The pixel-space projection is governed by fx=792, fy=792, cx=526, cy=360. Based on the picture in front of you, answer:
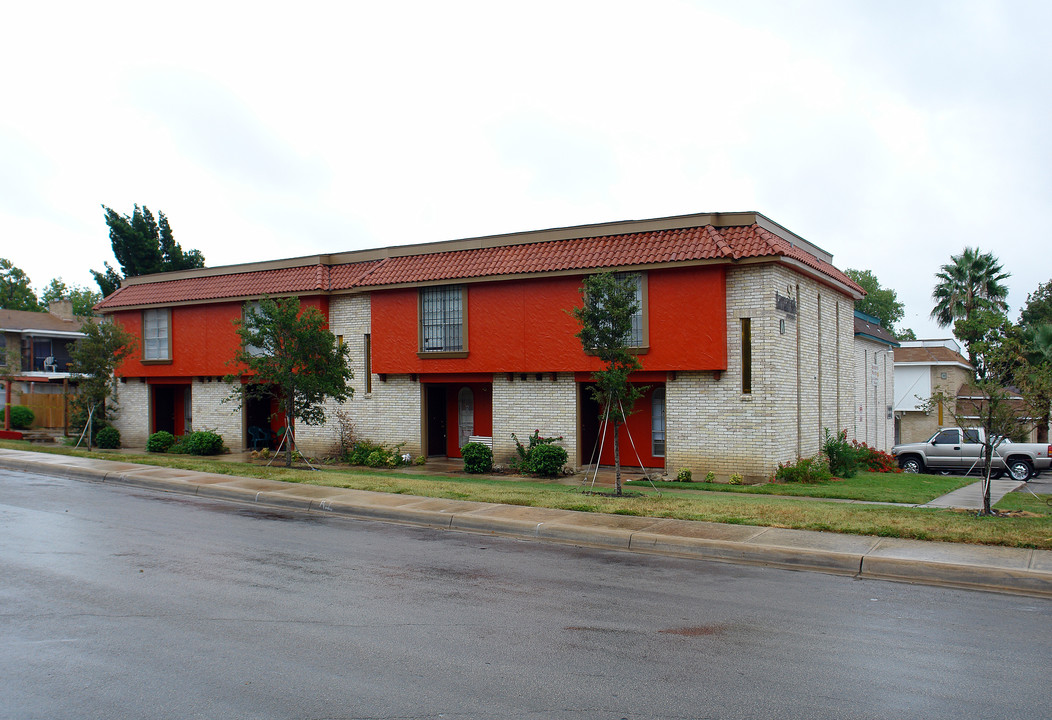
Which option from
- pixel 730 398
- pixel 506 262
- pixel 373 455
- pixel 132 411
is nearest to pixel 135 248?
pixel 132 411

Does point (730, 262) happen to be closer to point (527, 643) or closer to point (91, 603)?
point (527, 643)

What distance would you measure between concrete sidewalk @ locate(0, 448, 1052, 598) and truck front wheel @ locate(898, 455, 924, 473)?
1554 cm

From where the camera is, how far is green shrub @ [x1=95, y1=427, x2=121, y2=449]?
2808 cm

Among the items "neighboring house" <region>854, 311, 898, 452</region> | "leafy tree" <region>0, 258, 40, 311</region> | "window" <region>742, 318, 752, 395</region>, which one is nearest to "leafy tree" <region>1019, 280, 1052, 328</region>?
"neighboring house" <region>854, 311, 898, 452</region>

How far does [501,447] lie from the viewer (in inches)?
857

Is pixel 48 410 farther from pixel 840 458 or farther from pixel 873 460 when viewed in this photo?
pixel 873 460

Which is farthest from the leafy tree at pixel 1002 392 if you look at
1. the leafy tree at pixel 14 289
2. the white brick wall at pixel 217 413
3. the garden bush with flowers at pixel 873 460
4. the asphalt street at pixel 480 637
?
the leafy tree at pixel 14 289

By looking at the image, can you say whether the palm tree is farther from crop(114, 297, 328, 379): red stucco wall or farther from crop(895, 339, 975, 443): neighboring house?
crop(114, 297, 328, 379): red stucco wall

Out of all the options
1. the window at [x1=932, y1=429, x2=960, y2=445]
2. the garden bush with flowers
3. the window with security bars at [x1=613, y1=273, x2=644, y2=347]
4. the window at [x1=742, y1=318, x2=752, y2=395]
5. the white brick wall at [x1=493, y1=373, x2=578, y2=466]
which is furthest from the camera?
the window at [x1=932, y1=429, x2=960, y2=445]

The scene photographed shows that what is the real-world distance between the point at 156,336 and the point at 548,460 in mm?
16605

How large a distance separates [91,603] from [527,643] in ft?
14.3

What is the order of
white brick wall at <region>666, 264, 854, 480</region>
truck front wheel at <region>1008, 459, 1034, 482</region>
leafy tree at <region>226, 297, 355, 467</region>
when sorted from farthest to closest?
truck front wheel at <region>1008, 459, 1034, 482</region> < leafy tree at <region>226, 297, 355, 467</region> < white brick wall at <region>666, 264, 854, 480</region>

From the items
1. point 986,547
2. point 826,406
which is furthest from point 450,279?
point 986,547

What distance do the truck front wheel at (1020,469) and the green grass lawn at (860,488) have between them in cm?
485
